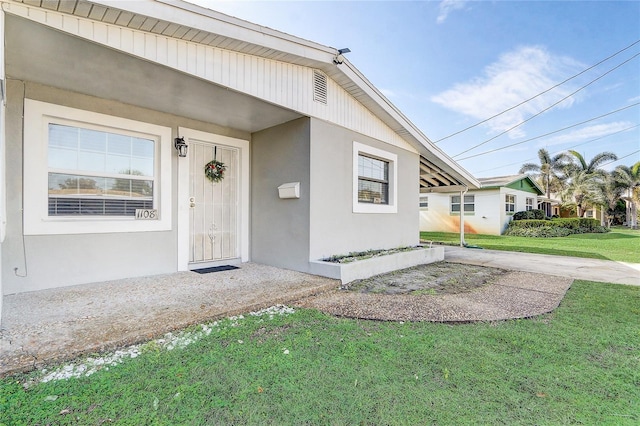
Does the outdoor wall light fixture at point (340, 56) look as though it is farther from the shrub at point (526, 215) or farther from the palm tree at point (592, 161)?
the palm tree at point (592, 161)

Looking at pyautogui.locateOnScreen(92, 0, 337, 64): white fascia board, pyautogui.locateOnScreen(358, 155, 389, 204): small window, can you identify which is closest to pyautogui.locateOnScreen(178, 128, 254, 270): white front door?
pyautogui.locateOnScreen(92, 0, 337, 64): white fascia board

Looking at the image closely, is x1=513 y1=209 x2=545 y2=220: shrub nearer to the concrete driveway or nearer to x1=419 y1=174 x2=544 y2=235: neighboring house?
x1=419 y1=174 x2=544 y2=235: neighboring house

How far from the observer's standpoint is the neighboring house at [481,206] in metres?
16.4

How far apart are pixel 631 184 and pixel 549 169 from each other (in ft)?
16.7

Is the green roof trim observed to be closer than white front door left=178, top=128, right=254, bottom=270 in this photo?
No

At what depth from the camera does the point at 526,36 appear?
13.1 meters

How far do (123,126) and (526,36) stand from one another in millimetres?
16422

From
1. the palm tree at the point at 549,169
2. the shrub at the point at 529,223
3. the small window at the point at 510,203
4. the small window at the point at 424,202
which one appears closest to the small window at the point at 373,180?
the small window at the point at 424,202

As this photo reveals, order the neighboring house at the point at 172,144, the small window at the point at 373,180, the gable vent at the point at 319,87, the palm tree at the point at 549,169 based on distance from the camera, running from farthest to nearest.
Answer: the palm tree at the point at 549,169, the small window at the point at 373,180, the gable vent at the point at 319,87, the neighboring house at the point at 172,144

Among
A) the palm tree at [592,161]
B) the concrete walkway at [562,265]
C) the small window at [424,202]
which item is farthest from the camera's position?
the palm tree at [592,161]

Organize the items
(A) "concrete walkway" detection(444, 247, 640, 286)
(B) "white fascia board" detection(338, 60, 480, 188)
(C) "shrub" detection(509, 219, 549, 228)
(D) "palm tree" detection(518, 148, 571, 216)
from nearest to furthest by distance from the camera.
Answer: (B) "white fascia board" detection(338, 60, 480, 188), (A) "concrete walkway" detection(444, 247, 640, 286), (C) "shrub" detection(509, 219, 549, 228), (D) "palm tree" detection(518, 148, 571, 216)

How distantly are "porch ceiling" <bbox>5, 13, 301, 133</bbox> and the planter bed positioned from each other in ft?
8.98

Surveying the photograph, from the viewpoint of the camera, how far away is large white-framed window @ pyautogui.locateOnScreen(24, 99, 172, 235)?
3898 mm

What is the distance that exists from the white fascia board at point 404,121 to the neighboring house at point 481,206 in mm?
7275
